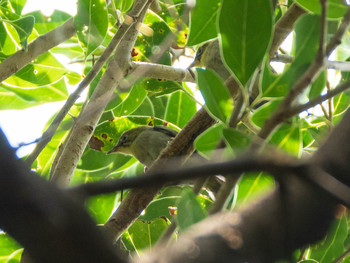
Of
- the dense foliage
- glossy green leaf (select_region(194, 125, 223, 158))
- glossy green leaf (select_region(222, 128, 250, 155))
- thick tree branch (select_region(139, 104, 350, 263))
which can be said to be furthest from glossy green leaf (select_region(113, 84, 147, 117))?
thick tree branch (select_region(139, 104, 350, 263))

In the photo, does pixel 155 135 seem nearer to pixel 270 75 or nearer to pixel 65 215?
pixel 270 75

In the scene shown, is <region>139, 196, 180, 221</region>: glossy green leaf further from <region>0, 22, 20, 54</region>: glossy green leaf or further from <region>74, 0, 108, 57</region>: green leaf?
<region>0, 22, 20, 54</region>: glossy green leaf

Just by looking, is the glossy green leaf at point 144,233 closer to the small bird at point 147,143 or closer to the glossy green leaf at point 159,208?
the glossy green leaf at point 159,208

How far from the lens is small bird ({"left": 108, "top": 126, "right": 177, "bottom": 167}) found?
16.3 ft

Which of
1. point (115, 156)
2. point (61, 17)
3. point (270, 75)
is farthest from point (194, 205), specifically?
point (61, 17)

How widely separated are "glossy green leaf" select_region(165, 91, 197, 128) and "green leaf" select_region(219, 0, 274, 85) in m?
1.90

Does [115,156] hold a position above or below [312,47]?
below

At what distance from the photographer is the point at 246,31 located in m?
1.77

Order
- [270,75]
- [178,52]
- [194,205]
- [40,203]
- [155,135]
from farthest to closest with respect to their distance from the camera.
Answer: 1. [155,135]
2. [178,52]
3. [270,75]
4. [194,205]
5. [40,203]

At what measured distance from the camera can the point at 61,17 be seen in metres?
4.09

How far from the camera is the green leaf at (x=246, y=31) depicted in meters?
1.77

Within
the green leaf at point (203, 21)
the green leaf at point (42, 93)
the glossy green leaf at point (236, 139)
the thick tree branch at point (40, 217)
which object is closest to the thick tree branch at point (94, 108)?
the green leaf at point (203, 21)

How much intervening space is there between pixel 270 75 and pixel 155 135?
3371 mm

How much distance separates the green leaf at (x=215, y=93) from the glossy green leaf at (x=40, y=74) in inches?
75.0
